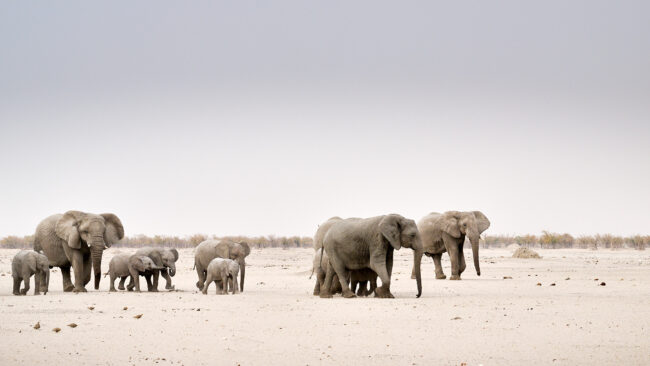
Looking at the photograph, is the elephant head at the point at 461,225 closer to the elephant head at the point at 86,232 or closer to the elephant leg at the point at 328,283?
the elephant leg at the point at 328,283

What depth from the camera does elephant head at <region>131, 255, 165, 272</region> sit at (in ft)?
84.4

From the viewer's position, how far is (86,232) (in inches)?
1014

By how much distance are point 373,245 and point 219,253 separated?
24.0ft

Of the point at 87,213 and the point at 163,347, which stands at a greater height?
the point at 87,213

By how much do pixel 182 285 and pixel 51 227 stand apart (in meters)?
6.03

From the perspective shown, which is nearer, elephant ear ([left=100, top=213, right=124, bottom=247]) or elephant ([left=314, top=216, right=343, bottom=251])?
elephant ([left=314, top=216, right=343, bottom=251])

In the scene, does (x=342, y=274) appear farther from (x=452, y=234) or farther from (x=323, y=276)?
(x=452, y=234)

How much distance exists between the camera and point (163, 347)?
1373cm

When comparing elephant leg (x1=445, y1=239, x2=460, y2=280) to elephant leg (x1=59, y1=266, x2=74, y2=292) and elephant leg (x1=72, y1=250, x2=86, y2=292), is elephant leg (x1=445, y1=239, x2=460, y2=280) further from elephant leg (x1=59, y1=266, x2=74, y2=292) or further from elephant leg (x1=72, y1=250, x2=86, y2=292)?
elephant leg (x1=59, y1=266, x2=74, y2=292)

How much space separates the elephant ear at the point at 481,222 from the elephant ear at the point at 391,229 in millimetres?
10963

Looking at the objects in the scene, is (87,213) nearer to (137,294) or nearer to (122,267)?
(122,267)

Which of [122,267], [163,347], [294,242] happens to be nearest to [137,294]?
[122,267]

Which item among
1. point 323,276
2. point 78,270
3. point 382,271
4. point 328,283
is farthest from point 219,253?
point 382,271

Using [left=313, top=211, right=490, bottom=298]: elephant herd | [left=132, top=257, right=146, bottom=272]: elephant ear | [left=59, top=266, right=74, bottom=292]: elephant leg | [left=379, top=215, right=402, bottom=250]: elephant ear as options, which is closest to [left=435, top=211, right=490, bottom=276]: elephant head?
[left=313, top=211, right=490, bottom=298]: elephant herd
